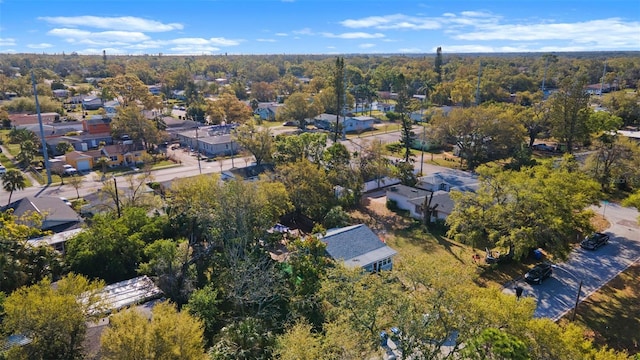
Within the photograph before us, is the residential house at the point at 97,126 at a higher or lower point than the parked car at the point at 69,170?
higher

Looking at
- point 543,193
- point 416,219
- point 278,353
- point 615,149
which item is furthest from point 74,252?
point 615,149

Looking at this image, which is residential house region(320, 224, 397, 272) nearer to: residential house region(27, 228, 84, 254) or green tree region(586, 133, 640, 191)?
residential house region(27, 228, 84, 254)

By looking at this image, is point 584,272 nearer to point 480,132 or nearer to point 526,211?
point 526,211

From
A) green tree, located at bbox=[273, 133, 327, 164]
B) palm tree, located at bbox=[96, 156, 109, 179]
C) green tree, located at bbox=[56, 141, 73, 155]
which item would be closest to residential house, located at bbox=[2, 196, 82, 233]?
palm tree, located at bbox=[96, 156, 109, 179]

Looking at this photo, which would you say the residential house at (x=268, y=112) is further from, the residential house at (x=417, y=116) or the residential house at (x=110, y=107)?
the residential house at (x=110, y=107)

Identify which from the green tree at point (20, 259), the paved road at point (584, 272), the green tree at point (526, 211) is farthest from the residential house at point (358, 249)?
the green tree at point (20, 259)

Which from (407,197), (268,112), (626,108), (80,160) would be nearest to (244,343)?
(407,197)
